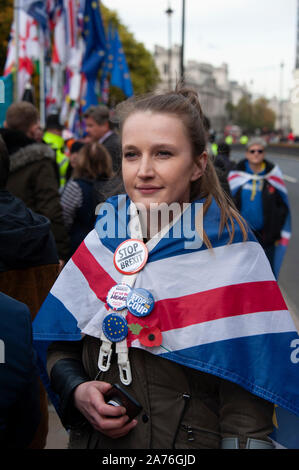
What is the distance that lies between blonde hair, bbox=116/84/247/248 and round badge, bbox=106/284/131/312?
30 centimetres

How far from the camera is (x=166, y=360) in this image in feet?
5.50

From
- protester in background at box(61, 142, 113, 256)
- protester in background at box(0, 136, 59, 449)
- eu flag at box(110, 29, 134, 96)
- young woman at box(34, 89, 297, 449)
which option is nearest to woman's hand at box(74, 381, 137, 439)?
young woman at box(34, 89, 297, 449)

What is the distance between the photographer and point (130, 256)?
5.76 ft

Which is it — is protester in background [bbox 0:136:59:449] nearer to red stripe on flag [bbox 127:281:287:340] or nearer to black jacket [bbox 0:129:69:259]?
red stripe on flag [bbox 127:281:287:340]

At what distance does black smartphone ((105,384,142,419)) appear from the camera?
60.9 inches

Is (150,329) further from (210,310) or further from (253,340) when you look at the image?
(253,340)

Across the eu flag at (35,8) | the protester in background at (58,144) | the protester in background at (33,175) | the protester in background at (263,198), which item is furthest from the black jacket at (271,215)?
the eu flag at (35,8)

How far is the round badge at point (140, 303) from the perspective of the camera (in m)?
1.65

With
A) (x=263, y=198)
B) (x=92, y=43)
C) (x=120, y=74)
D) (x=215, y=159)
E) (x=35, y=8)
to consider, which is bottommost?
(x=263, y=198)

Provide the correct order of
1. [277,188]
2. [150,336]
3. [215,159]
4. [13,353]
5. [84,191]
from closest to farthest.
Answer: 1. [13,353]
2. [150,336]
3. [215,159]
4. [84,191]
5. [277,188]

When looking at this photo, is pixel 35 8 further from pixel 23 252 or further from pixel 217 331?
pixel 217 331

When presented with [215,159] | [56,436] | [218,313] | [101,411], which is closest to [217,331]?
[218,313]

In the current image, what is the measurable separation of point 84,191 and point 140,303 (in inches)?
130

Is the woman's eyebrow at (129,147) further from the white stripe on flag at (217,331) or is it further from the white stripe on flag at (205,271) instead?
the white stripe on flag at (217,331)
